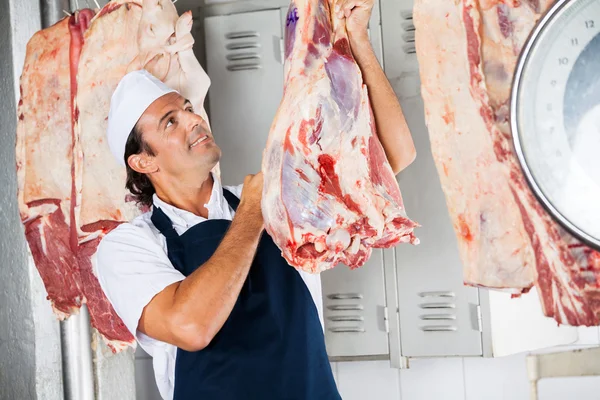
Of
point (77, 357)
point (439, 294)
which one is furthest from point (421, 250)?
point (77, 357)

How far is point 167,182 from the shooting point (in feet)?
7.89

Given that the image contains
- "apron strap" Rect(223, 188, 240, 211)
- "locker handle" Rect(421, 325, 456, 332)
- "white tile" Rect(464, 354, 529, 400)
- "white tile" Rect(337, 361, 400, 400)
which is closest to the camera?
"apron strap" Rect(223, 188, 240, 211)

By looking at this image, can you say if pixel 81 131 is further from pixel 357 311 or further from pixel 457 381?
pixel 457 381

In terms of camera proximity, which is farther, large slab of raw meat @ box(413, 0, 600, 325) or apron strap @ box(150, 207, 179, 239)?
apron strap @ box(150, 207, 179, 239)

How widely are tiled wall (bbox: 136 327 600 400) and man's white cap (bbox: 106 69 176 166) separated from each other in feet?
4.46

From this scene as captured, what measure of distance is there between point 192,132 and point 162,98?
148 millimetres

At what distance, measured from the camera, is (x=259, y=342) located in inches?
86.4

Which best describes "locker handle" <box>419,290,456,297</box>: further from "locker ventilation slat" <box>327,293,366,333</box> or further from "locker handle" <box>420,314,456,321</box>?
"locker ventilation slat" <box>327,293,366,333</box>

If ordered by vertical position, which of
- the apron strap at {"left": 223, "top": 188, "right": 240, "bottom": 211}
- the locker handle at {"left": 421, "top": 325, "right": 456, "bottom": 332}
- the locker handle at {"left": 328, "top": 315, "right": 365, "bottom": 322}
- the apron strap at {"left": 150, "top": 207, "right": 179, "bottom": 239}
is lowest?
the locker handle at {"left": 421, "top": 325, "right": 456, "bottom": 332}

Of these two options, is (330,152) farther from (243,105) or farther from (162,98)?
(243,105)

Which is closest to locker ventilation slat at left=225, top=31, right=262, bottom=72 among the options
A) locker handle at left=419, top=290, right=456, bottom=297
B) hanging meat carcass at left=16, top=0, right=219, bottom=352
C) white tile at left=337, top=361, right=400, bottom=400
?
hanging meat carcass at left=16, top=0, right=219, bottom=352

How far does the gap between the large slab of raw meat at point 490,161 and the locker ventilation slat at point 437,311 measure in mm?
743

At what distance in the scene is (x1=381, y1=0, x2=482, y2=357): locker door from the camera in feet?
9.15

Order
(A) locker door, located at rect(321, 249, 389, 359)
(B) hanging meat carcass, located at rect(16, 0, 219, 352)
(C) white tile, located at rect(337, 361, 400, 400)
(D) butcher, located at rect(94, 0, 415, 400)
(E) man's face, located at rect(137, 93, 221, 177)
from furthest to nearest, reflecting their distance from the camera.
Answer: (C) white tile, located at rect(337, 361, 400, 400) < (A) locker door, located at rect(321, 249, 389, 359) < (B) hanging meat carcass, located at rect(16, 0, 219, 352) < (E) man's face, located at rect(137, 93, 221, 177) < (D) butcher, located at rect(94, 0, 415, 400)
